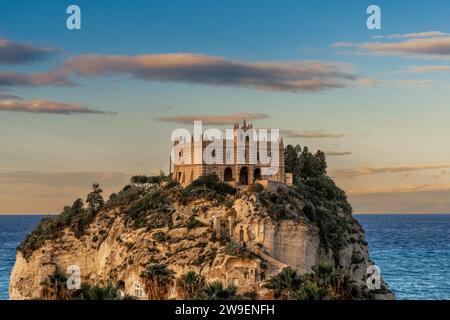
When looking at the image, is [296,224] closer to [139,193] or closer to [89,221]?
[139,193]

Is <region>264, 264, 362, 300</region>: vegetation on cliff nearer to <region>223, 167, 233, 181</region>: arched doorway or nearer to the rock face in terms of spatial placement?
the rock face

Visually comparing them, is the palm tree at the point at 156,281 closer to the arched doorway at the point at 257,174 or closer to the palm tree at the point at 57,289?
the palm tree at the point at 57,289

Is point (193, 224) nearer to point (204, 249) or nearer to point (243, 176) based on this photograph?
point (204, 249)

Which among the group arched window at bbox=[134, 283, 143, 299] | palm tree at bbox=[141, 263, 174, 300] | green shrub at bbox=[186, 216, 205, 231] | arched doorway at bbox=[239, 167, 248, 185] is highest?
arched doorway at bbox=[239, 167, 248, 185]

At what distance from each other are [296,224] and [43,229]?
42.7 metres

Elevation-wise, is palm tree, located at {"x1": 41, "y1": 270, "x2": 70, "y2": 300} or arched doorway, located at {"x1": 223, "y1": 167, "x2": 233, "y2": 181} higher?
arched doorway, located at {"x1": 223, "y1": 167, "x2": 233, "y2": 181}

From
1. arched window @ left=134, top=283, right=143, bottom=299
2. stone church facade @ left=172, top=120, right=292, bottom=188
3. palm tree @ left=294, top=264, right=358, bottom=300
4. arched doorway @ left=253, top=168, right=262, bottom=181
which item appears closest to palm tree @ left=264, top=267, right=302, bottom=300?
palm tree @ left=294, top=264, right=358, bottom=300

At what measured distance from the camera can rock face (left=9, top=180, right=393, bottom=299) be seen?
276 ft

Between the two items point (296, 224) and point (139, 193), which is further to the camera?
point (139, 193)

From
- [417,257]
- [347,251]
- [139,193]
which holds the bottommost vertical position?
[417,257]

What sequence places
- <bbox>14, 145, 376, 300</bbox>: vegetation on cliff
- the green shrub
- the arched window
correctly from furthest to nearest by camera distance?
the green shrub → the arched window → <bbox>14, 145, 376, 300</bbox>: vegetation on cliff
